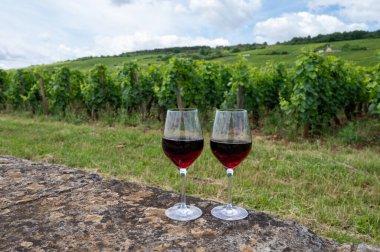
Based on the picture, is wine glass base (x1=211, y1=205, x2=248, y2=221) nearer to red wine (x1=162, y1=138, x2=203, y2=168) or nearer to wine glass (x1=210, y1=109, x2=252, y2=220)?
wine glass (x1=210, y1=109, x2=252, y2=220)

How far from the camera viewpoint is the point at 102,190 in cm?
133

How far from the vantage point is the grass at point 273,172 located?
3549 mm

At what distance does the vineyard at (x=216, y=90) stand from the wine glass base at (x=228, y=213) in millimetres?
5485

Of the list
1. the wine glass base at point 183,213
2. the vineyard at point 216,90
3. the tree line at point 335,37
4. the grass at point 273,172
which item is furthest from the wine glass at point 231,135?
the tree line at point 335,37

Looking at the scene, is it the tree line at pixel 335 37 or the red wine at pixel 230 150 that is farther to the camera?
the tree line at pixel 335 37

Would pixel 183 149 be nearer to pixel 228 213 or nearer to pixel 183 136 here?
pixel 183 136

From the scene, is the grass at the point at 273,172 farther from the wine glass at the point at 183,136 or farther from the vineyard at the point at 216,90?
the wine glass at the point at 183,136

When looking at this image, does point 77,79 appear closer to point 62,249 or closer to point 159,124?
point 159,124

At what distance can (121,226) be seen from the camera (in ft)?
3.37

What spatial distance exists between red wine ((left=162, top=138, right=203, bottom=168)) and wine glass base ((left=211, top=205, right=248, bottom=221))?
0.20 meters

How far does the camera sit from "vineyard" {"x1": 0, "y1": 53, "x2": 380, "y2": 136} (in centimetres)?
804

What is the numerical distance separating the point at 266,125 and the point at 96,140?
420 cm

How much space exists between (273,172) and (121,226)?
14.1 feet

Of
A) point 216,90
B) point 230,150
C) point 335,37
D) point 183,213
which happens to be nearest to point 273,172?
point 230,150
